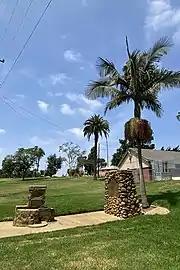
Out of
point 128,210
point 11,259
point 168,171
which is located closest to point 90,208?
point 128,210

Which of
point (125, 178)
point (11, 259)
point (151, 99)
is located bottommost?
point (11, 259)

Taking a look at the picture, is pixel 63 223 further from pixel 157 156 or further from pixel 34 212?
pixel 157 156

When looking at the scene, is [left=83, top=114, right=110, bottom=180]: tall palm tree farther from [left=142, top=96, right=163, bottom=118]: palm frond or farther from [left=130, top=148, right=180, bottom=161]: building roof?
[left=142, top=96, right=163, bottom=118]: palm frond

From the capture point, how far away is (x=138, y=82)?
1706 centimetres

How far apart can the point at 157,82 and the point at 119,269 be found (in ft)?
40.2

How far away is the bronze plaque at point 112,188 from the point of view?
53.2 ft

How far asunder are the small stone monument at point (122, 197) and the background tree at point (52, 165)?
78824mm

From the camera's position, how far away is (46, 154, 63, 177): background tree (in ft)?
313

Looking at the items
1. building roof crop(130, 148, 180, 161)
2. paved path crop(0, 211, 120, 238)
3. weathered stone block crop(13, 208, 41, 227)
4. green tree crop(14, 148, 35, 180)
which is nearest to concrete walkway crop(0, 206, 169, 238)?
paved path crop(0, 211, 120, 238)

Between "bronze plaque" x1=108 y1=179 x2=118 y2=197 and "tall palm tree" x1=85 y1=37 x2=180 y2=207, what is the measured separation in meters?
1.44

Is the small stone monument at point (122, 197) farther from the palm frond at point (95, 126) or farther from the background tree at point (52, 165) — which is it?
the background tree at point (52, 165)

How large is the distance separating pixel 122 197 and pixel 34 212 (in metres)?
4.06

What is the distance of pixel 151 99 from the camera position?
56.8 ft

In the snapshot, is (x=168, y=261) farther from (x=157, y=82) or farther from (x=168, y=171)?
(x=168, y=171)
